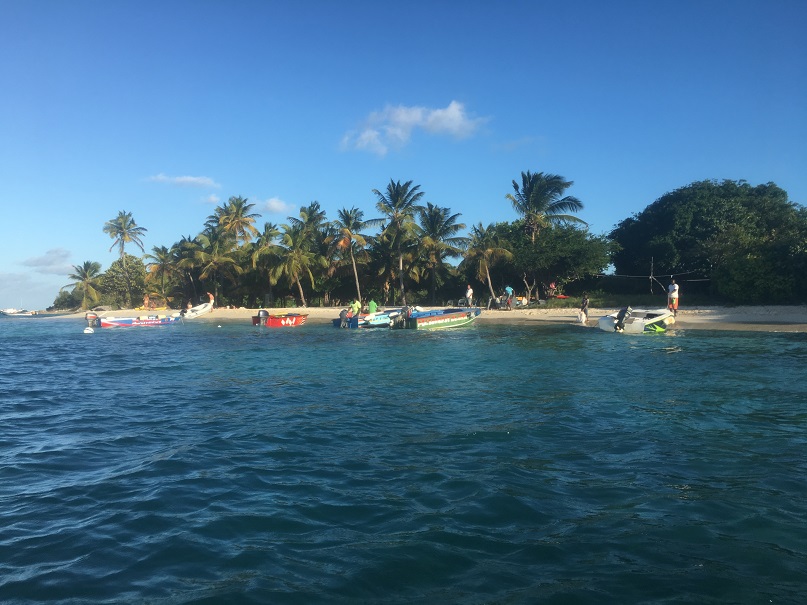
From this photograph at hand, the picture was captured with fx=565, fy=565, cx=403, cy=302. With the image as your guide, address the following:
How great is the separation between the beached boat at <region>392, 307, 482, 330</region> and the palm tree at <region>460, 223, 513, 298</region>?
34.3 feet

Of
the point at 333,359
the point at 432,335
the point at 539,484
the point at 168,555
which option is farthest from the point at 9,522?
the point at 432,335

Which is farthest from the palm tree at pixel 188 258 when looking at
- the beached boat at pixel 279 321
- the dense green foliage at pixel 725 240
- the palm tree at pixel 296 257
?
the dense green foliage at pixel 725 240

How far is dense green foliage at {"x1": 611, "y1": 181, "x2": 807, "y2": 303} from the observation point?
31172mm

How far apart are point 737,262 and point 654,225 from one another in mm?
12904

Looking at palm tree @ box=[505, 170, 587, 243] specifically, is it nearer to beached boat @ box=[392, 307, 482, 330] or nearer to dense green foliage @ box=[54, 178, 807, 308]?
dense green foliage @ box=[54, 178, 807, 308]

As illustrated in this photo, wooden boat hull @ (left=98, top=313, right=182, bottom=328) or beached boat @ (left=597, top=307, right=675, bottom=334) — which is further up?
wooden boat hull @ (left=98, top=313, right=182, bottom=328)

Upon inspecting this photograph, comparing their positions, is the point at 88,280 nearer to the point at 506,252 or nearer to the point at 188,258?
the point at 188,258

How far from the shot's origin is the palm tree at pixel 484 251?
138 ft

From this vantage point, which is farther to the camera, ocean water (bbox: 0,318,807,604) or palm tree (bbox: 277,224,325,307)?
palm tree (bbox: 277,224,325,307)

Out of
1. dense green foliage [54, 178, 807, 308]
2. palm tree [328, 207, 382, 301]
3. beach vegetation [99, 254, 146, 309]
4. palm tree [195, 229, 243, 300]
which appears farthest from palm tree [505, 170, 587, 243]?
beach vegetation [99, 254, 146, 309]

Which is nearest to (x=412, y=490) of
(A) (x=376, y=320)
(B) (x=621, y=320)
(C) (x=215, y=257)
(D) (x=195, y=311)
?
(B) (x=621, y=320)

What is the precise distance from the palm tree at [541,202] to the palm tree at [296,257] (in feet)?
57.1

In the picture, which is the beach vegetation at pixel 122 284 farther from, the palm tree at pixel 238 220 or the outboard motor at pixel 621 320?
the outboard motor at pixel 621 320

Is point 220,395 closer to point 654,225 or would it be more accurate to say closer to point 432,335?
point 432,335
